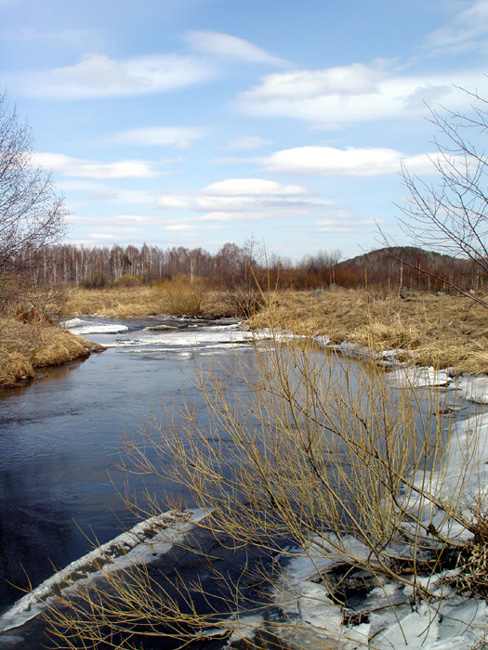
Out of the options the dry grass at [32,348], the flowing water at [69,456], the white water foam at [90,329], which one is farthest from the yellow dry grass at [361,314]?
the dry grass at [32,348]

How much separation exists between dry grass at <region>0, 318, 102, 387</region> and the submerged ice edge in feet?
26.6

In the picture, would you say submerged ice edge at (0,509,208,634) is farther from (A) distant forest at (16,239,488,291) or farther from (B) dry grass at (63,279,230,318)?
(B) dry grass at (63,279,230,318)

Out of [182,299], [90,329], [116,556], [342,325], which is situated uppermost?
[182,299]

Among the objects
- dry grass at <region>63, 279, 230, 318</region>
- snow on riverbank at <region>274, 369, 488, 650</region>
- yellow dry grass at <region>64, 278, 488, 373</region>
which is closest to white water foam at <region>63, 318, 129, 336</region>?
dry grass at <region>63, 279, 230, 318</region>

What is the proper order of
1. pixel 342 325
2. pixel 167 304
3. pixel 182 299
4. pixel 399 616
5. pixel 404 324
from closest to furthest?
pixel 399 616
pixel 404 324
pixel 342 325
pixel 182 299
pixel 167 304

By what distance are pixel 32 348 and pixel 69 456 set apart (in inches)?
314

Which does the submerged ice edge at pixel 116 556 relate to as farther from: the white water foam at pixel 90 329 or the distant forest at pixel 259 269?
the white water foam at pixel 90 329

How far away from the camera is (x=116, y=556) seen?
448cm

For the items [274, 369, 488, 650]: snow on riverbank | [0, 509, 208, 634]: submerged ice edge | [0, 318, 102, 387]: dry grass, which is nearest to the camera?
[274, 369, 488, 650]: snow on riverbank

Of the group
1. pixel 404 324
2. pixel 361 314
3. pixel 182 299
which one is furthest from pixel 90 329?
pixel 404 324

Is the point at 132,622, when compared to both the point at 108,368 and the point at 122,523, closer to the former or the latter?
the point at 122,523

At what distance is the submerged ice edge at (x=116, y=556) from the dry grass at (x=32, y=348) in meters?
8.10

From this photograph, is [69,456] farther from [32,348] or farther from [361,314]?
[361,314]

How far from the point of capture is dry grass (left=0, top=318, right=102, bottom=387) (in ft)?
40.7
